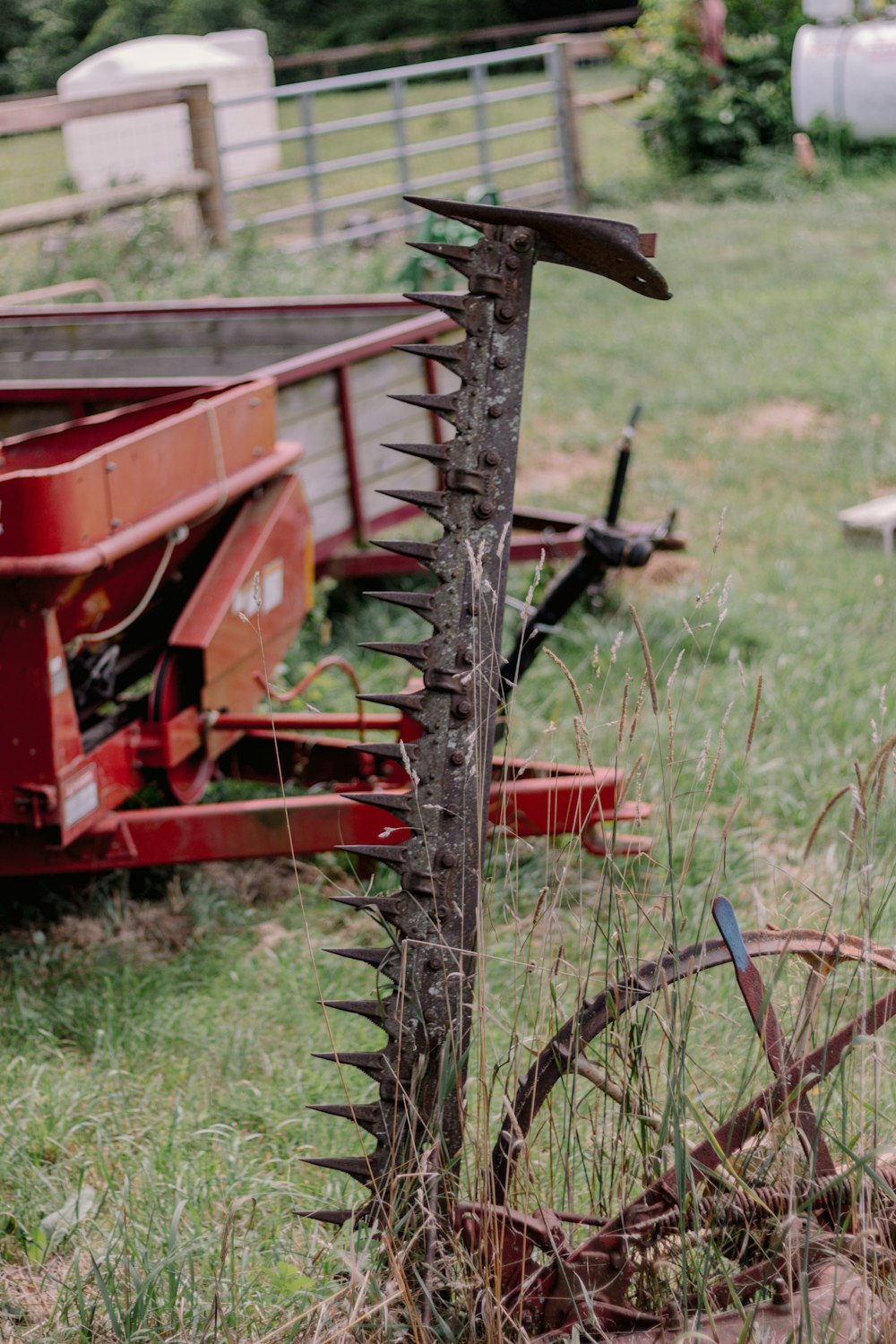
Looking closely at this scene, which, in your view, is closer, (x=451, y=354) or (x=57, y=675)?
(x=451, y=354)

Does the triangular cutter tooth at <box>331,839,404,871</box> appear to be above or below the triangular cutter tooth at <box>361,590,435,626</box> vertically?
below

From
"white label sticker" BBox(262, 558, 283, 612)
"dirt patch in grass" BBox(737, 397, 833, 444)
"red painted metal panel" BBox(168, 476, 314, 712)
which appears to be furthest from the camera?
"dirt patch in grass" BBox(737, 397, 833, 444)

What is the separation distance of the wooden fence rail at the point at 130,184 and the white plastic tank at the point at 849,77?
6536mm

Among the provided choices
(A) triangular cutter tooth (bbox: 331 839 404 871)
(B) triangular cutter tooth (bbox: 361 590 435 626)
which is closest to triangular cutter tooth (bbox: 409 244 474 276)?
(B) triangular cutter tooth (bbox: 361 590 435 626)

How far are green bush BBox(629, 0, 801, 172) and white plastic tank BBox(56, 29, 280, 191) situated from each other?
5023 mm

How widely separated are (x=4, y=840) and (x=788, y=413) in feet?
19.2

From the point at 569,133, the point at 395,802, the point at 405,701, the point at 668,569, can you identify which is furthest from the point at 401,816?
the point at 569,133

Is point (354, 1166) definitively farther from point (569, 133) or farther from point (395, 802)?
point (569, 133)

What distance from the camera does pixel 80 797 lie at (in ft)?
10.5

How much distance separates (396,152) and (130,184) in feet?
13.2

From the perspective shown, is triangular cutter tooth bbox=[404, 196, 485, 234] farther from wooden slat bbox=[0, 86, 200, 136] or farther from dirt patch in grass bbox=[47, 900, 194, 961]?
wooden slat bbox=[0, 86, 200, 136]

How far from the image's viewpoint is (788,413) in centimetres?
804

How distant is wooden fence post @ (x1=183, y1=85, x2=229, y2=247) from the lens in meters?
10.4

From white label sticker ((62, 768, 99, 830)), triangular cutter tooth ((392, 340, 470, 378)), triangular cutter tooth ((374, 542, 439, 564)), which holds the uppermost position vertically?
triangular cutter tooth ((392, 340, 470, 378))
